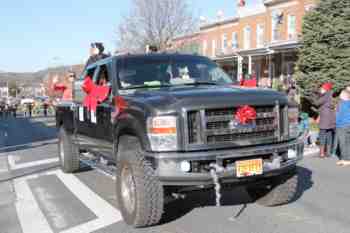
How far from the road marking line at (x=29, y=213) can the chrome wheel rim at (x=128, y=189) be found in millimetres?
953

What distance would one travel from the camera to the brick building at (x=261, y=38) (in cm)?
3183

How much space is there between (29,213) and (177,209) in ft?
6.67

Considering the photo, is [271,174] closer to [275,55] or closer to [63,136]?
[63,136]

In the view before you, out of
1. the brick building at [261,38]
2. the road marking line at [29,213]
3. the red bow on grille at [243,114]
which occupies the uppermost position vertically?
the brick building at [261,38]

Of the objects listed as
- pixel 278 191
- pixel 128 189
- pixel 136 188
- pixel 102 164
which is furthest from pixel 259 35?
pixel 136 188

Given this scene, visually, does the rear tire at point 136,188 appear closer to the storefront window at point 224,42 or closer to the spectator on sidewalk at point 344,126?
the spectator on sidewalk at point 344,126

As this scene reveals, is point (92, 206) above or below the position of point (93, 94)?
below

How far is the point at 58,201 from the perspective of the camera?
743cm

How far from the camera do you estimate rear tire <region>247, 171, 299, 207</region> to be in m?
6.21

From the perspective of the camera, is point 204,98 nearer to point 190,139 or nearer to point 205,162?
point 190,139

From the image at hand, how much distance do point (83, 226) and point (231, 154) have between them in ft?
6.83

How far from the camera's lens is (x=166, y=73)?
22.5ft

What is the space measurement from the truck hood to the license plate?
2.08 ft

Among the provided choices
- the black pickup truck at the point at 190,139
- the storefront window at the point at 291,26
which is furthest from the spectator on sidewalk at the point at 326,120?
the storefront window at the point at 291,26
